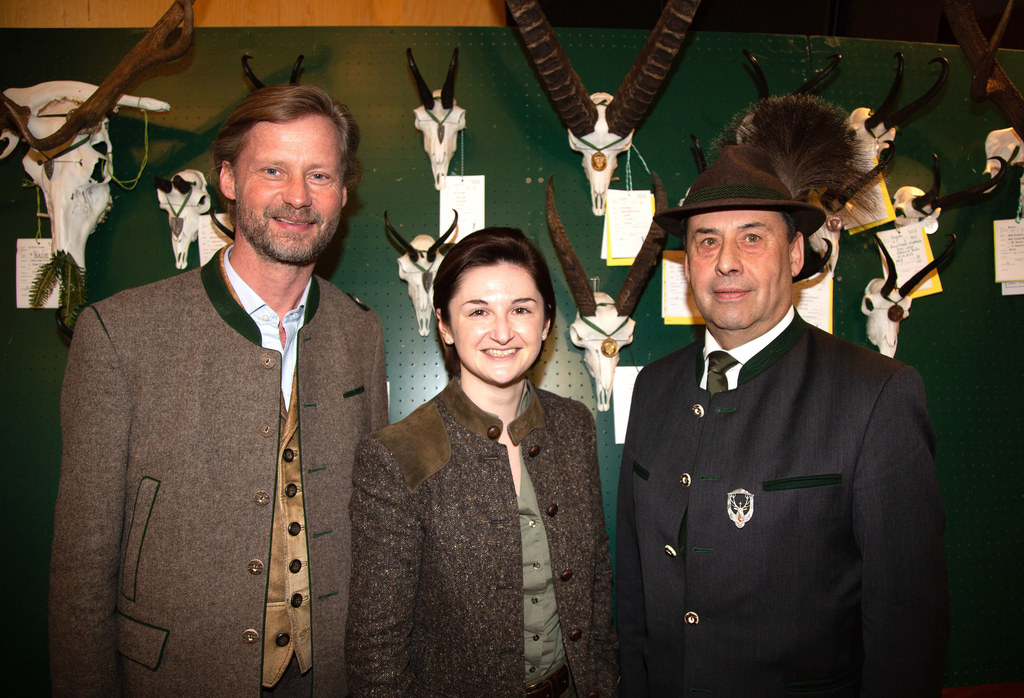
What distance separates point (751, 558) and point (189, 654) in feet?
5.49

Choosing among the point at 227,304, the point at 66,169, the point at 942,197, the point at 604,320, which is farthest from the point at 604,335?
the point at 66,169

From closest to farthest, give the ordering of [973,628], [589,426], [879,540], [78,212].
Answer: [879,540] < [589,426] < [78,212] < [973,628]

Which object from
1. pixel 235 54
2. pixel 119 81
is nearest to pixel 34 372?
pixel 119 81

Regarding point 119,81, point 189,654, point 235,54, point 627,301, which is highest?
point 235,54

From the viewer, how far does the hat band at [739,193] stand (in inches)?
64.1

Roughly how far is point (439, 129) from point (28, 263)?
2.25m

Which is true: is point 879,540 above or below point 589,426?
below

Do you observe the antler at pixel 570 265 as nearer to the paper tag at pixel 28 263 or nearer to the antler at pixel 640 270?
the antler at pixel 640 270

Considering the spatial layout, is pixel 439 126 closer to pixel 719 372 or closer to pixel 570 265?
pixel 570 265

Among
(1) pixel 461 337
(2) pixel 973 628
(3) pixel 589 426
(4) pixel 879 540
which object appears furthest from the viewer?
(2) pixel 973 628

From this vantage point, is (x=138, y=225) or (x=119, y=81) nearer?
(x=119, y=81)

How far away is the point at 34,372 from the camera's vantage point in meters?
2.74

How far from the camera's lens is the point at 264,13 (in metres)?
3.34

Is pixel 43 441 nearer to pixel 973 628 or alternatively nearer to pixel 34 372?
pixel 34 372
